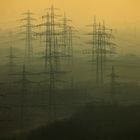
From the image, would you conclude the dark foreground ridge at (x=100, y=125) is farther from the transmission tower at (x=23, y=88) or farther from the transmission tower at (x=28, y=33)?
the transmission tower at (x=28, y=33)

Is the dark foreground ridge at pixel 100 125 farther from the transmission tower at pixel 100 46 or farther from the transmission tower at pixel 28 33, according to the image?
the transmission tower at pixel 28 33

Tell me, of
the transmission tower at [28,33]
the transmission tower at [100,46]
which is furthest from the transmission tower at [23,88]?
the transmission tower at [100,46]

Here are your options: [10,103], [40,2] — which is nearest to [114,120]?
[10,103]

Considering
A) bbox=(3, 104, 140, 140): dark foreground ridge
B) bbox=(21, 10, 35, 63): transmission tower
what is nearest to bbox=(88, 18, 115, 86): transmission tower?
bbox=(3, 104, 140, 140): dark foreground ridge

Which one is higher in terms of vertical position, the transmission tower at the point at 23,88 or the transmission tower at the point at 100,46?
the transmission tower at the point at 100,46

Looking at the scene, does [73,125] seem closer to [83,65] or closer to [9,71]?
[83,65]

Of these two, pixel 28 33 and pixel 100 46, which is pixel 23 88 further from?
pixel 100 46

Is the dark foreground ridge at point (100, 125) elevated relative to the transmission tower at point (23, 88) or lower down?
lower down

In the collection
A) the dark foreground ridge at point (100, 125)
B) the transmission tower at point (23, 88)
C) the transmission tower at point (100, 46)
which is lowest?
the dark foreground ridge at point (100, 125)

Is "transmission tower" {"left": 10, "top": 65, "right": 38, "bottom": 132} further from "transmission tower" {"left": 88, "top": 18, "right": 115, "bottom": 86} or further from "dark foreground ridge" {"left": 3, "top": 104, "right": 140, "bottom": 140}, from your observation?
"transmission tower" {"left": 88, "top": 18, "right": 115, "bottom": 86}
